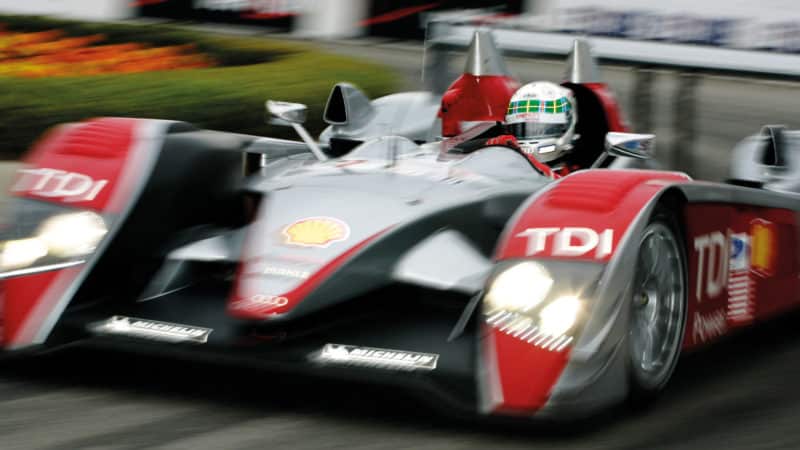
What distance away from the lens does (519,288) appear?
491cm

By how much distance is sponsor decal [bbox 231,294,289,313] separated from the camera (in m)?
5.00

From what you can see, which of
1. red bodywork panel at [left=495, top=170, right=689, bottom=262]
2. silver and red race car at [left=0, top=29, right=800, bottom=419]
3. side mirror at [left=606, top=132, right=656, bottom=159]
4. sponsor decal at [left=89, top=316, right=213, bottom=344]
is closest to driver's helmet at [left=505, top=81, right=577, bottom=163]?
silver and red race car at [left=0, top=29, right=800, bottom=419]

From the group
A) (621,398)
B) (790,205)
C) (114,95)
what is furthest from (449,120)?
(114,95)

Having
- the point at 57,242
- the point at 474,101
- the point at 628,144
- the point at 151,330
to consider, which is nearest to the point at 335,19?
the point at 474,101

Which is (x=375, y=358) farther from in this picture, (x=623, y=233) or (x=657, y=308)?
(x=657, y=308)

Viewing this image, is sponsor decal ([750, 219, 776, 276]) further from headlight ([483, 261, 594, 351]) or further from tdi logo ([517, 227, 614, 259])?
headlight ([483, 261, 594, 351])

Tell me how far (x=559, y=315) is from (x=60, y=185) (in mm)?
2152

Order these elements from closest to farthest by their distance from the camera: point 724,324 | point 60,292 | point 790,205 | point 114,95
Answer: point 60,292
point 724,324
point 790,205
point 114,95

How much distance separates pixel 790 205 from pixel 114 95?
5973 mm

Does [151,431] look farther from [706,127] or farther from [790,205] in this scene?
[706,127]

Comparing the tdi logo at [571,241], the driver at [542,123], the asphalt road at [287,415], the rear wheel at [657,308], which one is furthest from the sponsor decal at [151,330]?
the driver at [542,123]

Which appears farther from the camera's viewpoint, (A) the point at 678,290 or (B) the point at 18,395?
(A) the point at 678,290

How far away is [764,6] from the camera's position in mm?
17484

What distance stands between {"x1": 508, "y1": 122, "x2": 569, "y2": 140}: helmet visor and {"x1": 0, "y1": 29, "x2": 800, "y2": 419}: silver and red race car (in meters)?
0.42
